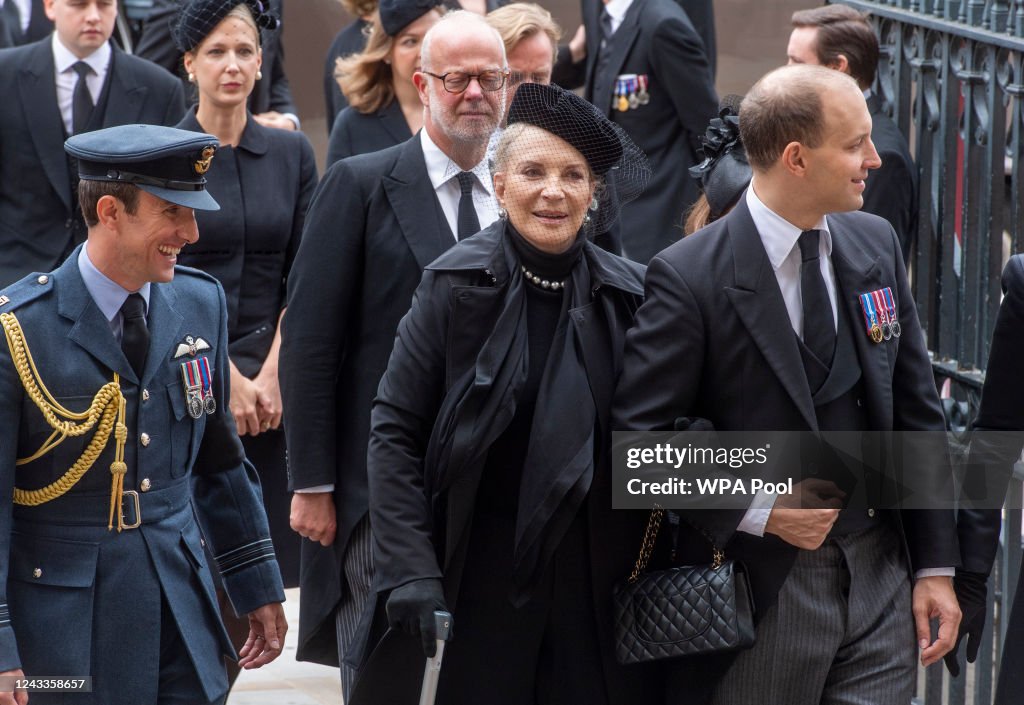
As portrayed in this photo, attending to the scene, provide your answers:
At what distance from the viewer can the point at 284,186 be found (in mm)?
5566

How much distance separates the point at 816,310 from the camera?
3643 mm

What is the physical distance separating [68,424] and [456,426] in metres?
0.82

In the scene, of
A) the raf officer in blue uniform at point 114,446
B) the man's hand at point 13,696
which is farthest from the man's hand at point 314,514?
the man's hand at point 13,696

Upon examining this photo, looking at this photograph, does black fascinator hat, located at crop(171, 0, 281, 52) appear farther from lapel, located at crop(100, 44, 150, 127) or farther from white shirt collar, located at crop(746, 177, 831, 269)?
white shirt collar, located at crop(746, 177, 831, 269)

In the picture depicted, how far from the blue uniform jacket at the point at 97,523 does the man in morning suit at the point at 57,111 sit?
2.34 meters

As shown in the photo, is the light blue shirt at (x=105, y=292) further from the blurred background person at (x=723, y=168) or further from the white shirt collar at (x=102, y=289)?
the blurred background person at (x=723, y=168)

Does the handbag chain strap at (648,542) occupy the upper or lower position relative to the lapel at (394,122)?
lower

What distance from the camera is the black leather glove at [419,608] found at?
11.6 ft

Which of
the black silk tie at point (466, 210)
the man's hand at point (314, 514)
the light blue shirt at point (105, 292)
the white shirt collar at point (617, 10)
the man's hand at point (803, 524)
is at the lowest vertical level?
the man's hand at point (314, 514)

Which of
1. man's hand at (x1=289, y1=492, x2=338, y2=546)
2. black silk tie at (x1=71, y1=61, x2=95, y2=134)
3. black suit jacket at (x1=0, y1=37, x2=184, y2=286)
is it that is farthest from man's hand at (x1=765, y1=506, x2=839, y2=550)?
black silk tie at (x1=71, y1=61, x2=95, y2=134)

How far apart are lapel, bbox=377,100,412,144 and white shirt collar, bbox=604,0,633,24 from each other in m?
2.17

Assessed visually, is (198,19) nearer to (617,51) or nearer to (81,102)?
(81,102)

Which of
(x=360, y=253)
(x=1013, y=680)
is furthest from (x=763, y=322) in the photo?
(x=360, y=253)

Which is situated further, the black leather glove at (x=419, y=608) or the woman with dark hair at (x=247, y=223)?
the woman with dark hair at (x=247, y=223)
